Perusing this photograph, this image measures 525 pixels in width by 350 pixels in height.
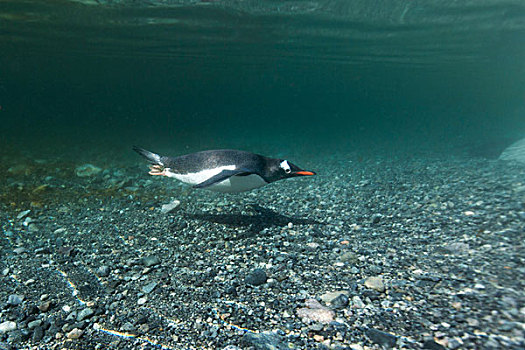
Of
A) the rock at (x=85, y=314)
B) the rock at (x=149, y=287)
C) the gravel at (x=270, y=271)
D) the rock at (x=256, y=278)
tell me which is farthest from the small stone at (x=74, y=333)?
the rock at (x=256, y=278)

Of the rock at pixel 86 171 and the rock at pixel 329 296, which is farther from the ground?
the rock at pixel 329 296

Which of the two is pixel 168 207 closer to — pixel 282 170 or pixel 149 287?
pixel 282 170

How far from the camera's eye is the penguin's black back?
4637mm

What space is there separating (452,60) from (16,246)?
131 feet

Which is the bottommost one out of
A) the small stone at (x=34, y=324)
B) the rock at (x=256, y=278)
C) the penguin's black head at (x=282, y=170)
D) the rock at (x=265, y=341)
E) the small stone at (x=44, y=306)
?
the small stone at (x=44, y=306)

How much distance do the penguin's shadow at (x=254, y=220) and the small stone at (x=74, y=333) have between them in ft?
7.94

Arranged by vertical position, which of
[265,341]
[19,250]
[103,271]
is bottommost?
[19,250]

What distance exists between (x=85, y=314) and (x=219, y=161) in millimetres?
2701

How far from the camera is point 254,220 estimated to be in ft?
17.2

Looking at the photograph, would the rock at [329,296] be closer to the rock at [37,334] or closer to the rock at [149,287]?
the rock at [149,287]

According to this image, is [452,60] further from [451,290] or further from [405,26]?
[451,290]

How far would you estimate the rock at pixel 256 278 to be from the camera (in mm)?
3252

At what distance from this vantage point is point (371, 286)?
299 cm

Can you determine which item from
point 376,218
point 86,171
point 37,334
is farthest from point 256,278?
point 86,171
